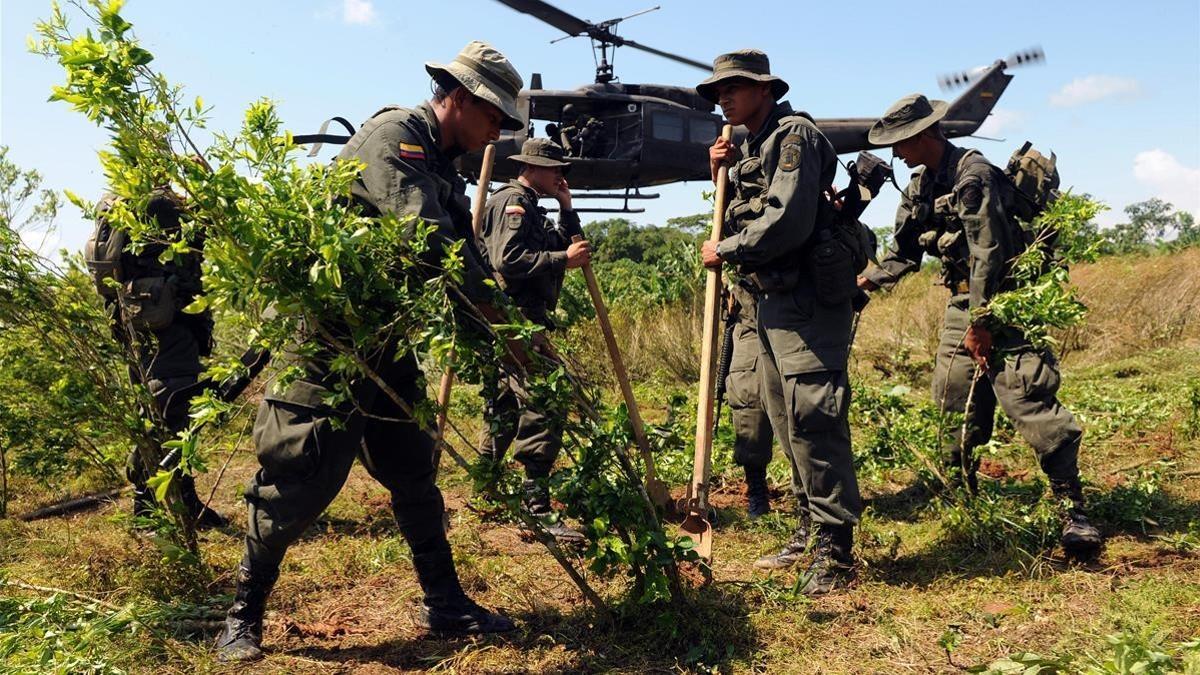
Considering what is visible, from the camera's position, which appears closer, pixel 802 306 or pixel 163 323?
pixel 802 306

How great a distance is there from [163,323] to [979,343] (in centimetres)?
413

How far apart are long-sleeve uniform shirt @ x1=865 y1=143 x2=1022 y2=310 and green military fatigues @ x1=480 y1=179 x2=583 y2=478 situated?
1.83m

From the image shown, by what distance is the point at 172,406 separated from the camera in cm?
461

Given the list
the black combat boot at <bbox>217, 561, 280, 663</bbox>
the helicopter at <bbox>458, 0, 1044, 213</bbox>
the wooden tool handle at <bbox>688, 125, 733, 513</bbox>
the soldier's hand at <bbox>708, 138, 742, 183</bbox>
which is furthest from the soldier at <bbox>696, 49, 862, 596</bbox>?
the helicopter at <bbox>458, 0, 1044, 213</bbox>

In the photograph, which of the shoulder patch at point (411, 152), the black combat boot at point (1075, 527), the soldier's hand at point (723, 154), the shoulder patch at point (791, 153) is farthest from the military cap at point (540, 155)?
the black combat boot at point (1075, 527)

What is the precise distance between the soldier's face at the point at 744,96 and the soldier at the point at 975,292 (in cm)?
80

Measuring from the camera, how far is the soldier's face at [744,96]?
386 centimetres

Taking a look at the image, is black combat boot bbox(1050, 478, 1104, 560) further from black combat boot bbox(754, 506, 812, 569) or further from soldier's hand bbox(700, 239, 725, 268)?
soldier's hand bbox(700, 239, 725, 268)

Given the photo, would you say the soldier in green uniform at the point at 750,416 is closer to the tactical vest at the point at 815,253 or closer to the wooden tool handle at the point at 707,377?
the wooden tool handle at the point at 707,377

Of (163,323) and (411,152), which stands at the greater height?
(411,152)

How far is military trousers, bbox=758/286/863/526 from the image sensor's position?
363 centimetres

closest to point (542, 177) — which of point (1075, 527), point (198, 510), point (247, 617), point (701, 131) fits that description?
point (198, 510)

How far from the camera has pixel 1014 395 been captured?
4.03 m

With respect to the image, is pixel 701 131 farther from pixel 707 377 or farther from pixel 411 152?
pixel 411 152
